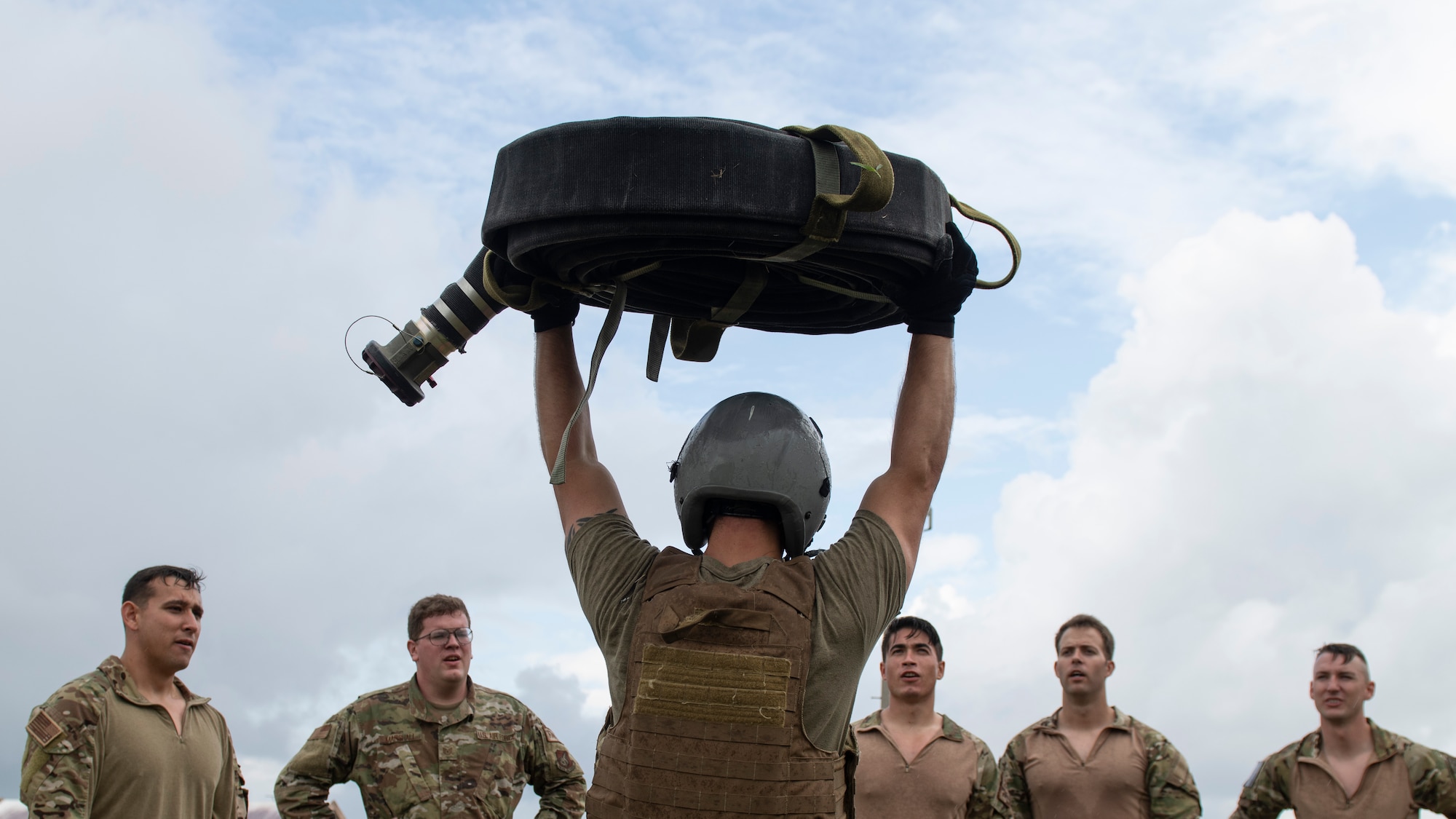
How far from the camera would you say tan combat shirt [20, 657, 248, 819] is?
16.9 feet

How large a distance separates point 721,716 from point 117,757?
3.63 m

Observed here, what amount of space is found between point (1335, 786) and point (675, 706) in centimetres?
598

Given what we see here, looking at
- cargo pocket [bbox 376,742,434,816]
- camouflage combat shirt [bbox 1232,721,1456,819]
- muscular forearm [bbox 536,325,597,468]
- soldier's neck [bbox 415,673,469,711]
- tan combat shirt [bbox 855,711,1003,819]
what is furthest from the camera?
camouflage combat shirt [bbox 1232,721,1456,819]

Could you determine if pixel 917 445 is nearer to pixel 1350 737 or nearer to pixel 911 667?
pixel 911 667

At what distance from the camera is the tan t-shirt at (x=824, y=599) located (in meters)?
2.95

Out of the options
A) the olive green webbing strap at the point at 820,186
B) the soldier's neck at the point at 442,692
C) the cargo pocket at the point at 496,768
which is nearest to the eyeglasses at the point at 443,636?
the soldier's neck at the point at 442,692

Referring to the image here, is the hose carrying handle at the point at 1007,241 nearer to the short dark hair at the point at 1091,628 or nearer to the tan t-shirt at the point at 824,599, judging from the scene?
the tan t-shirt at the point at 824,599

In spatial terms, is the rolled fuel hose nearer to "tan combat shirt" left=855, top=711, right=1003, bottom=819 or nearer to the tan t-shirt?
the tan t-shirt

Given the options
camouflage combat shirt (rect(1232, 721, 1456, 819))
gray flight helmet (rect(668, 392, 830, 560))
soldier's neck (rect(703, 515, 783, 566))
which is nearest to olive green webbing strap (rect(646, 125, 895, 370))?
gray flight helmet (rect(668, 392, 830, 560))

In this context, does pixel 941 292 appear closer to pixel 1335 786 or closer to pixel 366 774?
pixel 366 774

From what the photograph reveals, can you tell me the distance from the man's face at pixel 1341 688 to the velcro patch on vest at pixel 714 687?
19.2 feet

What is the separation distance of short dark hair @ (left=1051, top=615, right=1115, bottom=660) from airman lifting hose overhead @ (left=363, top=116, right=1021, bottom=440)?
4.84 m

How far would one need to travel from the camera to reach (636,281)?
351cm

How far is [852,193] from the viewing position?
9.32 ft
